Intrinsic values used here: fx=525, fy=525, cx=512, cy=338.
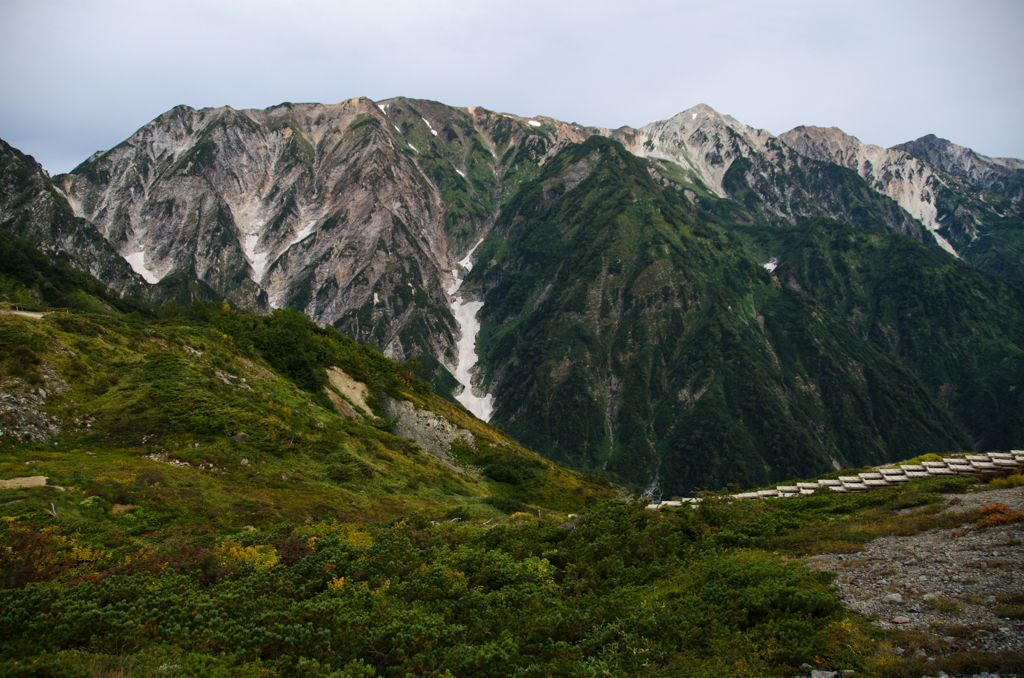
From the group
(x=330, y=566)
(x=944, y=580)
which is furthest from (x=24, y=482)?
(x=944, y=580)

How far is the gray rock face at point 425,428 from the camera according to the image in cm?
6738

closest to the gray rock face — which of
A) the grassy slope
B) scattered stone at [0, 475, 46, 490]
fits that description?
the grassy slope

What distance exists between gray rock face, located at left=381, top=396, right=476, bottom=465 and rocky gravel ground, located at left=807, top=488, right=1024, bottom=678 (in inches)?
2041

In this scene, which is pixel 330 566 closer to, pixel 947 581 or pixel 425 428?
pixel 947 581

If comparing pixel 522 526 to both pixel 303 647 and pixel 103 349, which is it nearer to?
pixel 303 647

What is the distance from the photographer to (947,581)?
14930 mm

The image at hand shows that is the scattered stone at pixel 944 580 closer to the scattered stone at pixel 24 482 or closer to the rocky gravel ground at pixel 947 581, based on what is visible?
the rocky gravel ground at pixel 947 581

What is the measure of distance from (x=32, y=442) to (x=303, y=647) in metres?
23.3

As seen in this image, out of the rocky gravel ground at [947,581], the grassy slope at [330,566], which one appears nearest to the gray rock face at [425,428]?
the grassy slope at [330,566]

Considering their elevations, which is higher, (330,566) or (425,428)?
(425,428)

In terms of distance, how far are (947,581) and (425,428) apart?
6006cm

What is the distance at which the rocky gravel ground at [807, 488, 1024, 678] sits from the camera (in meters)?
12.4

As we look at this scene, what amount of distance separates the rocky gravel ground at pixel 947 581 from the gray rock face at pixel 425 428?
2041 inches

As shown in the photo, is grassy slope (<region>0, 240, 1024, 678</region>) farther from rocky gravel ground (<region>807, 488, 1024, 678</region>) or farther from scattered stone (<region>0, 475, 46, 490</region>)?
rocky gravel ground (<region>807, 488, 1024, 678</region>)
